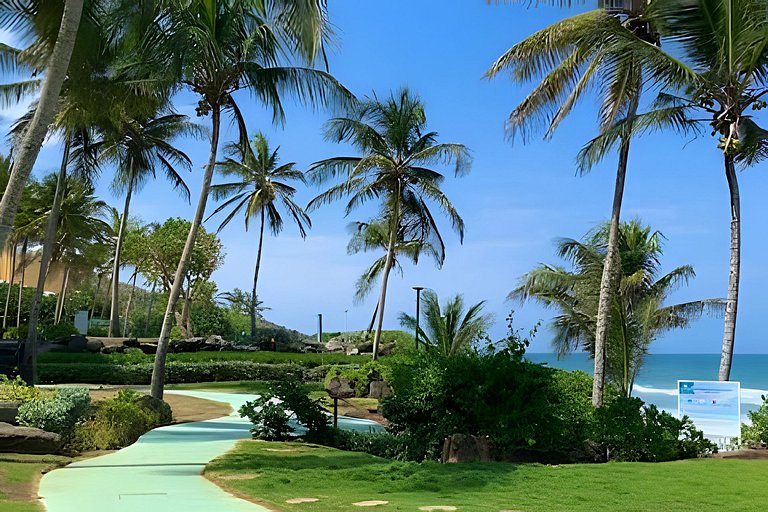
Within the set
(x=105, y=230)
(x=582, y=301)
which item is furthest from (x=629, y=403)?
(x=105, y=230)

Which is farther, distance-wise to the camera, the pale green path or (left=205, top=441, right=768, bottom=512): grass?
(left=205, top=441, right=768, bottom=512): grass

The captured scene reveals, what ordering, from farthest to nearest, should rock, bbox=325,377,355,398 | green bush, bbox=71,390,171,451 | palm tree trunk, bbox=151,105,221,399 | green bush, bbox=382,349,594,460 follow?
rock, bbox=325,377,355,398 < palm tree trunk, bbox=151,105,221,399 < green bush, bbox=71,390,171,451 < green bush, bbox=382,349,594,460

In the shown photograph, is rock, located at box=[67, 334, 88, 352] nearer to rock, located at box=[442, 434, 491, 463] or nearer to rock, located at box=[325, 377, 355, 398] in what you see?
rock, located at box=[325, 377, 355, 398]

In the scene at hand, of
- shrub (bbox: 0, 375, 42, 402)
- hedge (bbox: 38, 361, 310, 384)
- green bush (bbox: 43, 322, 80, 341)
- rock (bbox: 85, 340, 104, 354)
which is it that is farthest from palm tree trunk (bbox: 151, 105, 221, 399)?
green bush (bbox: 43, 322, 80, 341)

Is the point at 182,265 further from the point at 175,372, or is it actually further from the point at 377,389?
the point at 175,372

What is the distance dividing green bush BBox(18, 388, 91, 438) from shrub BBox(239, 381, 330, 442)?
2664 millimetres

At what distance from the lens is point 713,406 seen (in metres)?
12.7

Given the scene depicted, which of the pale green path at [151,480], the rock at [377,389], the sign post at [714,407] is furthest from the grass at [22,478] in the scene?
the rock at [377,389]

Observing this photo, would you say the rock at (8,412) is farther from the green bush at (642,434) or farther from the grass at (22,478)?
the green bush at (642,434)

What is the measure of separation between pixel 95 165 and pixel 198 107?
1388 centimetres

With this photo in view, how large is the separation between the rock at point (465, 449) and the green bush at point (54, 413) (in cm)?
587

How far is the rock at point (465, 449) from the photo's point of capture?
11047 mm

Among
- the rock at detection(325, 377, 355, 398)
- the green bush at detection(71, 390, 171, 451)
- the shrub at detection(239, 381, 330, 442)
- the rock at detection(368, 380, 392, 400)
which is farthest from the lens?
the rock at detection(368, 380, 392, 400)

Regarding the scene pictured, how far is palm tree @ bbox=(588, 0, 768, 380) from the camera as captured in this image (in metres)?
12.8
